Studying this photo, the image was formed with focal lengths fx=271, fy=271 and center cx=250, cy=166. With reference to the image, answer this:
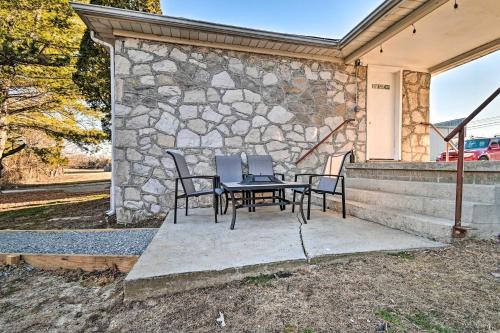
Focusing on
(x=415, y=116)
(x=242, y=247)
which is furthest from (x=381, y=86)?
(x=242, y=247)

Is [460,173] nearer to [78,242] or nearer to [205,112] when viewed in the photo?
[205,112]

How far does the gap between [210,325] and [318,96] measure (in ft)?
15.0

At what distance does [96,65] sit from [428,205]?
7.21 meters

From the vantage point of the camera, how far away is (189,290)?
1.80m

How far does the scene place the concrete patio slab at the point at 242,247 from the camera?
1813 millimetres

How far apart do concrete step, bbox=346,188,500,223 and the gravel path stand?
2944mm

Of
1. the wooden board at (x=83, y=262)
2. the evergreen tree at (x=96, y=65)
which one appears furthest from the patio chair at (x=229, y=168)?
the evergreen tree at (x=96, y=65)

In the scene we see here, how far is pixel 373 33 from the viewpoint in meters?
4.28

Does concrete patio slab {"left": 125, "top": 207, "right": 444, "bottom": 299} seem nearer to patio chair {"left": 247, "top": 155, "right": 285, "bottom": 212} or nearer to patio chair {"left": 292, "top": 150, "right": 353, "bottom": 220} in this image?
patio chair {"left": 292, "top": 150, "right": 353, "bottom": 220}

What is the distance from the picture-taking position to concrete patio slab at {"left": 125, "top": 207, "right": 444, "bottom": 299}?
5.95ft

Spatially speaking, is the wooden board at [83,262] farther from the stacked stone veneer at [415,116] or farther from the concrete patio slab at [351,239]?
the stacked stone veneer at [415,116]

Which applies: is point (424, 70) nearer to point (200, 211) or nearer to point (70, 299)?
point (200, 211)

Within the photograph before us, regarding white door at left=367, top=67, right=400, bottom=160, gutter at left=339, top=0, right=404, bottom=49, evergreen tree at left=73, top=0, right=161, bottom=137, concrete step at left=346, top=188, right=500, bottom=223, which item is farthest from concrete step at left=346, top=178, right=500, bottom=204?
evergreen tree at left=73, top=0, right=161, bottom=137

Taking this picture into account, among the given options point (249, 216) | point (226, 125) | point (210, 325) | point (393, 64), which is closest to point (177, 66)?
point (226, 125)
